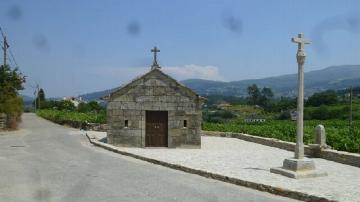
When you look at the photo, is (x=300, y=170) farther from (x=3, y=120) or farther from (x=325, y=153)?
(x=3, y=120)

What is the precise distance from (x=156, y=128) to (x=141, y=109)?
124 centimetres

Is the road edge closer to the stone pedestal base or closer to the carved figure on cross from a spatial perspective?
the stone pedestal base

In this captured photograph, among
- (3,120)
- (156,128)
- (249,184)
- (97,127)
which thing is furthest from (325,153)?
(3,120)

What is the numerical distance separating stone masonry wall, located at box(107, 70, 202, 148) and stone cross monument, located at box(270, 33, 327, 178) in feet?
36.1

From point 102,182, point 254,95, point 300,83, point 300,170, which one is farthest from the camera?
point 254,95

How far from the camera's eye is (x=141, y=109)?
25.4 m

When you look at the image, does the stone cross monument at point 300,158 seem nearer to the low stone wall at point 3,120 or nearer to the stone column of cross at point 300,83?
the stone column of cross at point 300,83

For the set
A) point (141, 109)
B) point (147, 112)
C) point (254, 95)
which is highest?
point (254, 95)

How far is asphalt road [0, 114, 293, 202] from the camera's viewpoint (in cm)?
1100

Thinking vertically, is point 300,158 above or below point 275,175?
above

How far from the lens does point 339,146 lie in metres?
20.0

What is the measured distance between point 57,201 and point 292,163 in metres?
6.86

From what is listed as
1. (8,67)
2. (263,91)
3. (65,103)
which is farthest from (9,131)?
(263,91)

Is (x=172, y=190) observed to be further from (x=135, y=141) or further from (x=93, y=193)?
(x=135, y=141)
